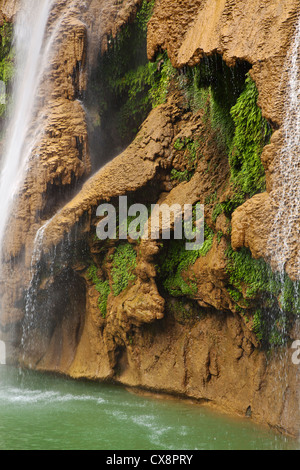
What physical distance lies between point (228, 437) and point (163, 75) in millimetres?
6554

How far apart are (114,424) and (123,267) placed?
316cm

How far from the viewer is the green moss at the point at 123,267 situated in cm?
994

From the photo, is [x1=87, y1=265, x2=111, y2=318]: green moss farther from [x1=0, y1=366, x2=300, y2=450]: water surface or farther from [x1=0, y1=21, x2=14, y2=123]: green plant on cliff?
[x1=0, y1=21, x2=14, y2=123]: green plant on cliff

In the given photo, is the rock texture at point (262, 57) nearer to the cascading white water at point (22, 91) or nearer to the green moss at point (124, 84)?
the green moss at point (124, 84)

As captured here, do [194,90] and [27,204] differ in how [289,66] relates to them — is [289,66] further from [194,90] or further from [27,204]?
[27,204]

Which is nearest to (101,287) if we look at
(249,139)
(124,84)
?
(249,139)

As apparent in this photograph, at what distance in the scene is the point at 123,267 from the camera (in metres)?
10.1

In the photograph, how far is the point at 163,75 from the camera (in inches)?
399

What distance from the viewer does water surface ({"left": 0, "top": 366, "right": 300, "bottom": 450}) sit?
274 inches

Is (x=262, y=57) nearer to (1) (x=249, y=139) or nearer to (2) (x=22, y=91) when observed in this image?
(1) (x=249, y=139)

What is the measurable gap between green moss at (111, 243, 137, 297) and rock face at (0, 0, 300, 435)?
0.20 feet

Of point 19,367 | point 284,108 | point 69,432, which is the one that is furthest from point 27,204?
point 284,108

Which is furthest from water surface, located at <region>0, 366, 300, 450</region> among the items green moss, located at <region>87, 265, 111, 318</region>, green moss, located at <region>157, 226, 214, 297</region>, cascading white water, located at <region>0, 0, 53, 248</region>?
cascading white water, located at <region>0, 0, 53, 248</region>

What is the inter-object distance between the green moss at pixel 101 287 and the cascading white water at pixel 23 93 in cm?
204
